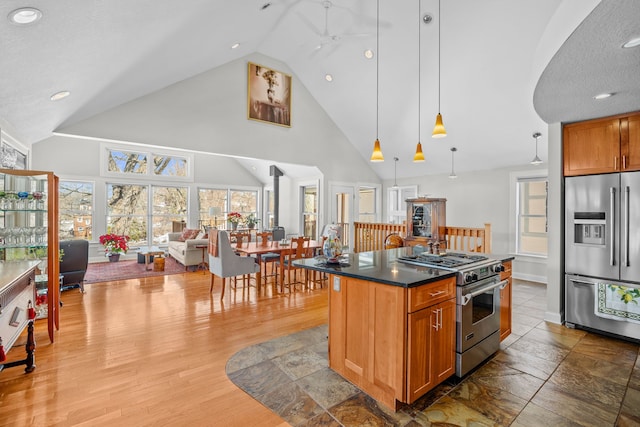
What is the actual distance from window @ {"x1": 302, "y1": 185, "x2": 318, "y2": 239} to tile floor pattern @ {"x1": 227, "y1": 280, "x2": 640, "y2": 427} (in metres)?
5.18

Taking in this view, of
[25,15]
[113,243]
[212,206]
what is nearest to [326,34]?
[25,15]

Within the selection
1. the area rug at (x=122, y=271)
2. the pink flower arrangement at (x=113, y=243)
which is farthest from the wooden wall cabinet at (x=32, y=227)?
the pink flower arrangement at (x=113, y=243)

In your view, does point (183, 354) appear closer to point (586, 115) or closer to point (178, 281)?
point (178, 281)

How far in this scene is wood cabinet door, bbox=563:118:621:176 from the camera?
324 cm

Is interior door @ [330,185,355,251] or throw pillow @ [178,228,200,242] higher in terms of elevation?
interior door @ [330,185,355,251]

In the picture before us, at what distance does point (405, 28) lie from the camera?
14.8ft

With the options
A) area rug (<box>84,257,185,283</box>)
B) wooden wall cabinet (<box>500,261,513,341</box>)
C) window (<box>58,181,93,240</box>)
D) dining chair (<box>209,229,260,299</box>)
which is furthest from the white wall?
window (<box>58,181,93,240</box>)

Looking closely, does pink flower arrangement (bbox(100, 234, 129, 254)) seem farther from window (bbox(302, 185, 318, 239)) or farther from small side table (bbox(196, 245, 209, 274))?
window (bbox(302, 185, 318, 239))

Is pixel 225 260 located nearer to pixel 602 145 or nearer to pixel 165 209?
pixel 602 145

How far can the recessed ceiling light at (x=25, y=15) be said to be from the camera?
1771 mm

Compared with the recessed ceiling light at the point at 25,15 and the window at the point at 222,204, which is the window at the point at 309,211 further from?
the recessed ceiling light at the point at 25,15

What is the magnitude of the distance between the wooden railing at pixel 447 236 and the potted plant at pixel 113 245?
5.59 metres

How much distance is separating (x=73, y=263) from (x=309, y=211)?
5.13m

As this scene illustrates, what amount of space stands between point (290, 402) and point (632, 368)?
9.55ft
